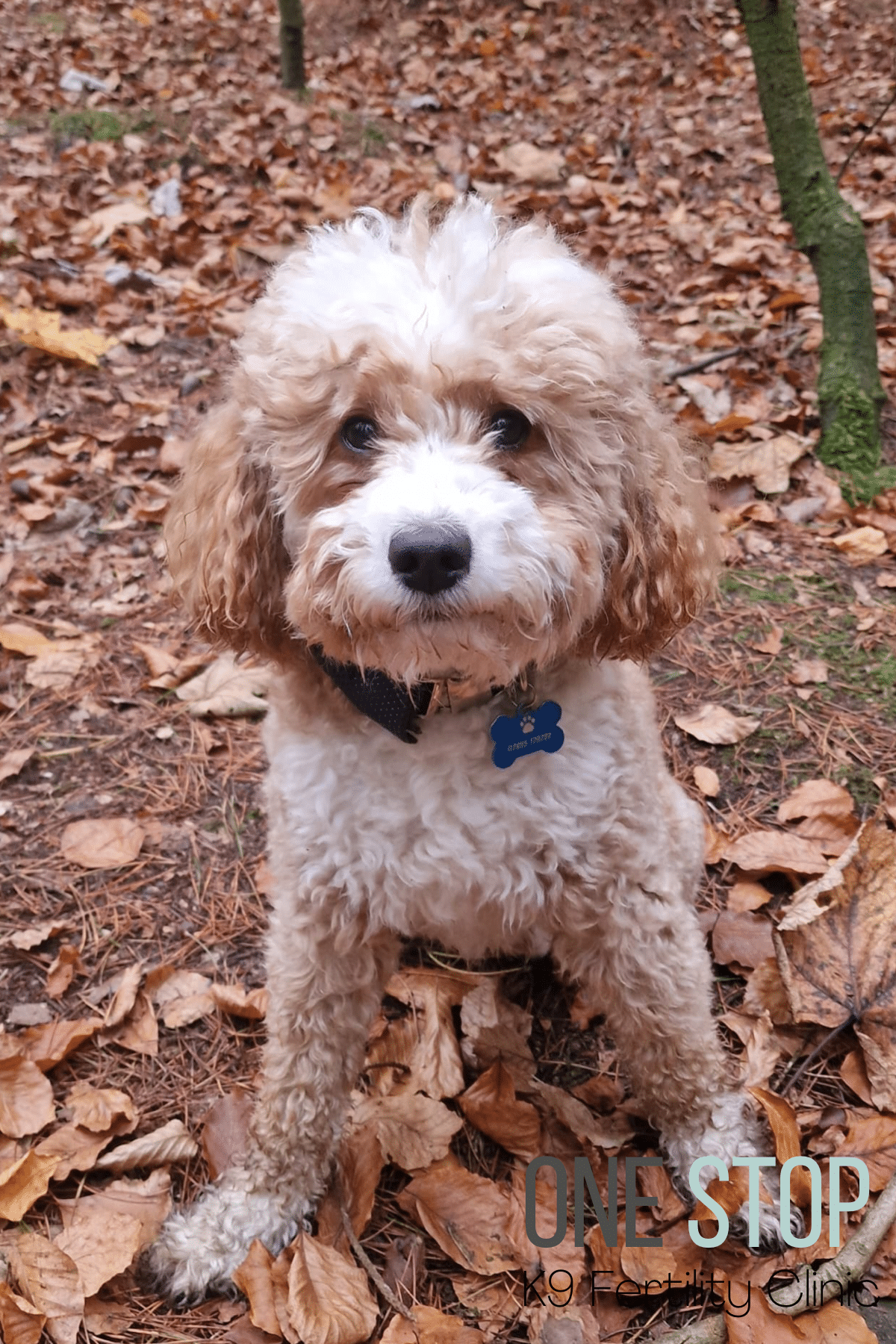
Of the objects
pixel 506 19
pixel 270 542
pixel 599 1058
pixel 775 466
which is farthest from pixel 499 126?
pixel 599 1058

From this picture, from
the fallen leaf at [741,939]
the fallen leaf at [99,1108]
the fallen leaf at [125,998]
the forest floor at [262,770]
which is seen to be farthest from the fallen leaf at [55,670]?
the fallen leaf at [741,939]

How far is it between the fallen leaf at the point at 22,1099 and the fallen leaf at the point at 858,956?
192cm

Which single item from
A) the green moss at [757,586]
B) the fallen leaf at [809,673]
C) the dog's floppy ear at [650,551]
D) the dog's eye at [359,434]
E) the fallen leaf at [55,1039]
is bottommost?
the fallen leaf at [55,1039]

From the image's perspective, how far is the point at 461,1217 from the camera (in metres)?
2.24

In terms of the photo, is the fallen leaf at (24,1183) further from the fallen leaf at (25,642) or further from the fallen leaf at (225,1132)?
the fallen leaf at (25,642)

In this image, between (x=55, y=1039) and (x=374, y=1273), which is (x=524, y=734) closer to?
(x=374, y=1273)

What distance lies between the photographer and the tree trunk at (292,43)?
25.2 feet

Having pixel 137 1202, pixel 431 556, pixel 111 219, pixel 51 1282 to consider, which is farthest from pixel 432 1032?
pixel 111 219

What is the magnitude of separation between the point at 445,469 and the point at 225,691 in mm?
2077

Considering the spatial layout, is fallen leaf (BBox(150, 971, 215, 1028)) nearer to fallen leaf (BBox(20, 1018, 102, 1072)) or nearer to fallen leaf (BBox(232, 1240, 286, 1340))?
fallen leaf (BBox(20, 1018, 102, 1072))

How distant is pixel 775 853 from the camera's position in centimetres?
283

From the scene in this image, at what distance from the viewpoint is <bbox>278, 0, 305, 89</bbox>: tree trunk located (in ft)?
25.2

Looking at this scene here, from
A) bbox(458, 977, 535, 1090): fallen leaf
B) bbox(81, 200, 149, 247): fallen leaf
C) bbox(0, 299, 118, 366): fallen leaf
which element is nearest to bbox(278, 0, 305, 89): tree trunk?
bbox(81, 200, 149, 247): fallen leaf

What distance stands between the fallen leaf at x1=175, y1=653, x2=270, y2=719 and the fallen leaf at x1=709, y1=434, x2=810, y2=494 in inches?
81.2
